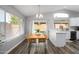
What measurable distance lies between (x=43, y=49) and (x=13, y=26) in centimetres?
134

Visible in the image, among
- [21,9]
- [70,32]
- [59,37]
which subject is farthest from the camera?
[59,37]

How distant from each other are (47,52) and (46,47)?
235mm

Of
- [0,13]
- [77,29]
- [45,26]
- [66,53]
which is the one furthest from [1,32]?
[77,29]

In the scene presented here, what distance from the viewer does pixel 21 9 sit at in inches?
155

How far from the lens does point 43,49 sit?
4277 millimetres

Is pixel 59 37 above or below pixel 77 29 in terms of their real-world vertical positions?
below

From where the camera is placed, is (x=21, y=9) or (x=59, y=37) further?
(x=59, y=37)

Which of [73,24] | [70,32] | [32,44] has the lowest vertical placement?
[32,44]

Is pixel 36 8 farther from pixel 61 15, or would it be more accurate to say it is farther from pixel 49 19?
pixel 61 15

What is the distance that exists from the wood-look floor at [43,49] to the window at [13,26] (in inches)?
18.3

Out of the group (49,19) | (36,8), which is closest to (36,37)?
(49,19)

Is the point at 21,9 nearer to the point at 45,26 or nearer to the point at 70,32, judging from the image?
the point at 45,26

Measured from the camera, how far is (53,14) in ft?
13.0

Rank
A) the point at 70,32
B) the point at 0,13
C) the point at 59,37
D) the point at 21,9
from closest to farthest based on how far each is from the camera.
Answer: the point at 0,13 < the point at 21,9 < the point at 70,32 < the point at 59,37
